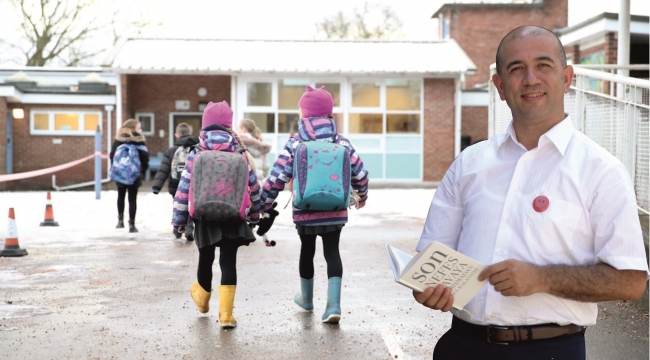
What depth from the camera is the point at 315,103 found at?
7344 millimetres

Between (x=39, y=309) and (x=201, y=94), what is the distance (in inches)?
1018

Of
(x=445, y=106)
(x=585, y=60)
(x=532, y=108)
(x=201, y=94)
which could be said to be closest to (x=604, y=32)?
(x=585, y=60)

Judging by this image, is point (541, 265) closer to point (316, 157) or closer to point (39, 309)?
point (316, 157)

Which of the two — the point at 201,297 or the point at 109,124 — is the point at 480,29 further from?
the point at 201,297

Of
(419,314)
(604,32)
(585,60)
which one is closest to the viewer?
(419,314)

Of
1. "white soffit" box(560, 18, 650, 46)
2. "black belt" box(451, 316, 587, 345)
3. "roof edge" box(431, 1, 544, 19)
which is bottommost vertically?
"black belt" box(451, 316, 587, 345)

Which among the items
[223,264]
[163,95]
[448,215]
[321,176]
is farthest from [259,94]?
[448,215]

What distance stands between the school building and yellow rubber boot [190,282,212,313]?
22553 mm

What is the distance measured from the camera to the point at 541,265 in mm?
2779

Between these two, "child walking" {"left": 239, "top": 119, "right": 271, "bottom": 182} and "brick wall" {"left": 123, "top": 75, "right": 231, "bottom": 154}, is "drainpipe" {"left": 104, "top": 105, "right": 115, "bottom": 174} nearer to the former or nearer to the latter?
"brick wall" {"left": 123, "top": 75, "right": 231, "bottom": 154}

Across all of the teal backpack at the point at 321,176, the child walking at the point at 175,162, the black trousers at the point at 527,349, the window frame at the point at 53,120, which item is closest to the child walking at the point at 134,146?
the child walking at the point at 175,162

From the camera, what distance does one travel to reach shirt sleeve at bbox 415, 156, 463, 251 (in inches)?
123

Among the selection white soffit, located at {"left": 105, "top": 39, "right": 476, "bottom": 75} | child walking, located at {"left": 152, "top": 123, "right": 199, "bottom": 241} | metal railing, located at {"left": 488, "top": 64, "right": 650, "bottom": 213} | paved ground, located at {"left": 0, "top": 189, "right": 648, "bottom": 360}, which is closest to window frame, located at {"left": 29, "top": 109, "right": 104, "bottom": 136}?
white soffit, located at {"left": 105, "top": 39, "right": 476, "bottom": 75}

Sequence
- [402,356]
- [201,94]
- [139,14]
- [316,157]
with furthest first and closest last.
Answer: [139,14] < [201,94] < [316,157] < [402,356]
